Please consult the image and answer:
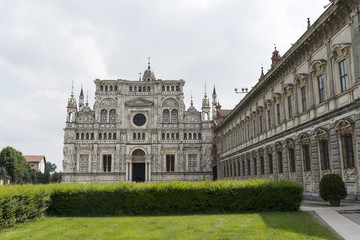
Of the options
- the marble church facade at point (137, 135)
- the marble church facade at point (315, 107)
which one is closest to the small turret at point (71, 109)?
the marble church facade at point (137, 135)

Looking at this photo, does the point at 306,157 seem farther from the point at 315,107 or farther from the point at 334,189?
the point at 334,189

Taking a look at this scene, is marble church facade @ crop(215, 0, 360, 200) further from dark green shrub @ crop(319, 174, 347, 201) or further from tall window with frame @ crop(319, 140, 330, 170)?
dark green shrub @ crop(319, 174, 347, 201)

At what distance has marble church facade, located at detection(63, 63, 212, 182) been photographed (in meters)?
62.8

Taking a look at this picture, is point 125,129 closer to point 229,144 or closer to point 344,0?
point 229,144

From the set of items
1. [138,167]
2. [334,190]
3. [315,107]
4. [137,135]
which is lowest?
[334,190]

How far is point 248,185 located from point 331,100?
7679 mm

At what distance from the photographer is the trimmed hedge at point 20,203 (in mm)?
12445

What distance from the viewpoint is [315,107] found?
2192cm

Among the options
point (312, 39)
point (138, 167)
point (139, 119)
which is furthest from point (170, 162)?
point (312, 39)

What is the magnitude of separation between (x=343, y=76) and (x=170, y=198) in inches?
460

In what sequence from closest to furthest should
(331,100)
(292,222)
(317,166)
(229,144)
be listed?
1. (292,222)
2. (331,100)
3. (317,166)
4. (229,144)

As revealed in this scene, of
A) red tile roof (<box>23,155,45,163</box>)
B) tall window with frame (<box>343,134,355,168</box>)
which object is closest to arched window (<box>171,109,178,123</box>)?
tall window with frame (<box>343,134,355,168</box>)

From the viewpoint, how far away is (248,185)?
16672 mm

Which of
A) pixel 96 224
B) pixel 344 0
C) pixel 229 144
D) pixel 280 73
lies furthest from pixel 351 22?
pixel 229 144
